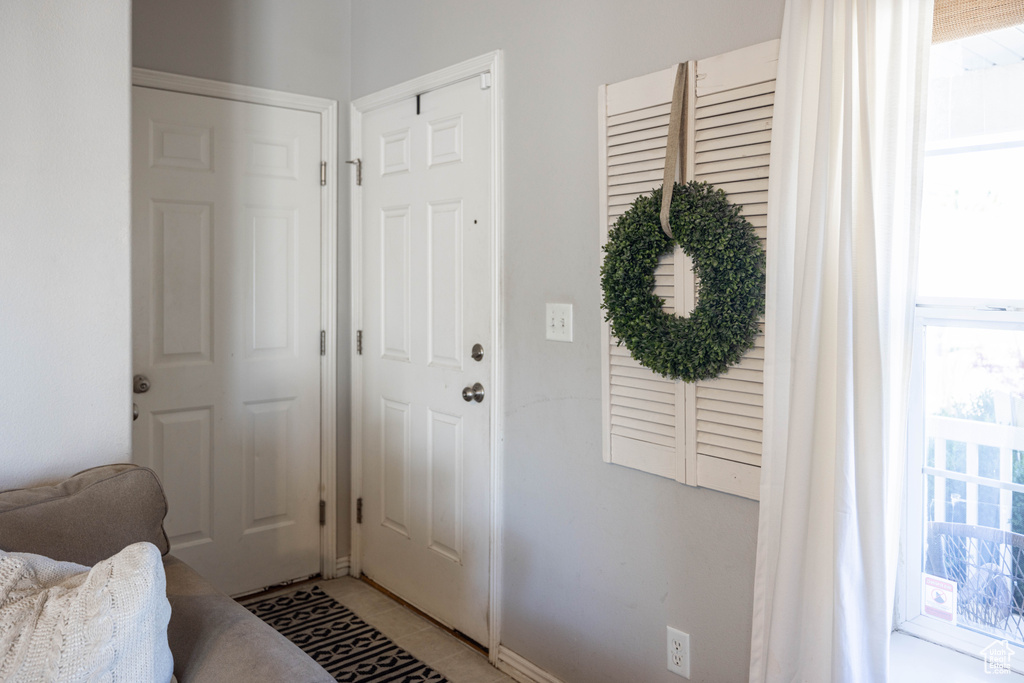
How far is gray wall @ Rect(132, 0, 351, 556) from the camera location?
2656 mm

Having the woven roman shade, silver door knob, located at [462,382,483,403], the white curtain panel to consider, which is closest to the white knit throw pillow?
the white curtain panel

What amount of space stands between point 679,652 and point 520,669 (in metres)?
0.68

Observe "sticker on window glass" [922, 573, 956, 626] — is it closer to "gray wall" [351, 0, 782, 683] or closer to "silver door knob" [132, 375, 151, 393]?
"gray wall" [351, 0, 782, 683]

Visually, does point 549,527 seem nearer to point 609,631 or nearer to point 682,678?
point 609,631

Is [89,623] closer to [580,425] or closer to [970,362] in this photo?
[580,425]

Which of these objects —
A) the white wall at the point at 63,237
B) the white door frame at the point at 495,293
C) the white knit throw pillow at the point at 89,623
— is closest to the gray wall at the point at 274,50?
the white door frame at the point at 495,293

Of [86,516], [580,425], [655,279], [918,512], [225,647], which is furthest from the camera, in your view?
[580,425]

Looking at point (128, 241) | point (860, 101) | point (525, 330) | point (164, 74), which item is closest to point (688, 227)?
point (860, 101)

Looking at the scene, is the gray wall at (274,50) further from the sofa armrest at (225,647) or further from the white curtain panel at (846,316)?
the white curtain panel at (846,316)

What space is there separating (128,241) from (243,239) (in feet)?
3.57

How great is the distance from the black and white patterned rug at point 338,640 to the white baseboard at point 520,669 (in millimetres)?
208

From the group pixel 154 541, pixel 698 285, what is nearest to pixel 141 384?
pixel 154 541

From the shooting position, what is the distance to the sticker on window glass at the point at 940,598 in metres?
1.49

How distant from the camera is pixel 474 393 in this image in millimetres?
2510
